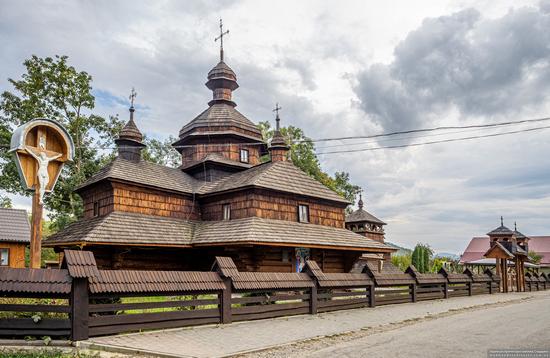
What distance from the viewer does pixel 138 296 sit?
31.6 feet

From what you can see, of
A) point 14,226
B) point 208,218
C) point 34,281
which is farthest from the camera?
point 14,226

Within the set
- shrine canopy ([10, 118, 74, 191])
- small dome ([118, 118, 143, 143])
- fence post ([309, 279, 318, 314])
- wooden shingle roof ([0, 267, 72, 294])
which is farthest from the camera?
small dome ([118, 118, 143, 143])

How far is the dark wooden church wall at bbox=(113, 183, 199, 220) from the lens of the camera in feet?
64.4

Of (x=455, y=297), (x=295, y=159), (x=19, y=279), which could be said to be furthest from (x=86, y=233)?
(x=295, y=159)

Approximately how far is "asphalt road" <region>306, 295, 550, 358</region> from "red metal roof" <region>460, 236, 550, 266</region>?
49530mm

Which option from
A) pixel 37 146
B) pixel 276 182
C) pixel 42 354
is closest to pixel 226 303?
pixel 42 354

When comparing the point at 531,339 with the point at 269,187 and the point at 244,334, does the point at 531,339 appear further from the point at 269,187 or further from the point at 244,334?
the point at 269,187

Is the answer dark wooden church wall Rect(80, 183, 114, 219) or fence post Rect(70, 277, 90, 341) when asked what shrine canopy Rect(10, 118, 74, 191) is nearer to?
fence post Rect(70, 277, 90, 341)

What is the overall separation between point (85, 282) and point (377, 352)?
5666 mm

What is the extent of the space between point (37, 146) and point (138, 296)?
16.9 feet

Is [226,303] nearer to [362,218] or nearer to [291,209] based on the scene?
[291,209]

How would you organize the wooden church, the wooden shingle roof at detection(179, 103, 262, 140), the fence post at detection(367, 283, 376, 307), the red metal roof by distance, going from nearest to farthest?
the fence post at detection(367, 283, 376, 307) < the wooden church < the wooden shingle roof at detection(179, 103, 262, 140) < the red metal roof

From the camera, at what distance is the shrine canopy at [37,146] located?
11.3 m

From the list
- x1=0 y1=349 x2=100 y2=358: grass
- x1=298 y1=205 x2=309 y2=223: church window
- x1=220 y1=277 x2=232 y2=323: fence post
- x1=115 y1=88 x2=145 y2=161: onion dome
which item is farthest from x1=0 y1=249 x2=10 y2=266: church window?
x1=0 y1=349 x2=100 y2=358: grass
